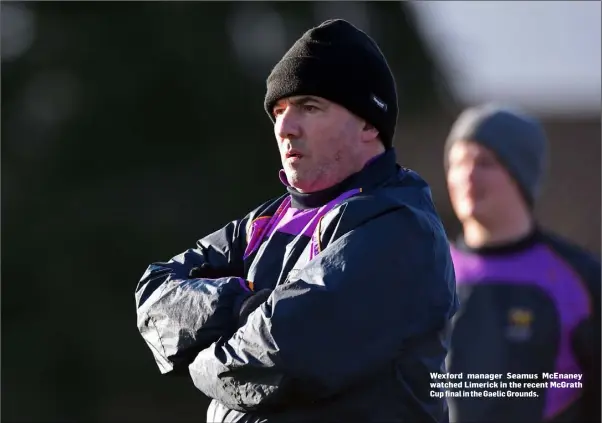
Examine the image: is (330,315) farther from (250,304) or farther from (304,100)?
(304,100)

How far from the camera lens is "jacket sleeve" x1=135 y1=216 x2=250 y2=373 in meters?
2.47

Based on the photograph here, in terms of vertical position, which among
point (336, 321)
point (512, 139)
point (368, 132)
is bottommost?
point (512, 139)

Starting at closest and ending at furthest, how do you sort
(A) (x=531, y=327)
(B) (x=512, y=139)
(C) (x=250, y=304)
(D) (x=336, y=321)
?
(D) (x=336, y=321) < (C) (x=250, y=304) < (A) (x=531, y=327) < (B) (x=512, y=139)

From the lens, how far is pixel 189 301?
2.52 meters

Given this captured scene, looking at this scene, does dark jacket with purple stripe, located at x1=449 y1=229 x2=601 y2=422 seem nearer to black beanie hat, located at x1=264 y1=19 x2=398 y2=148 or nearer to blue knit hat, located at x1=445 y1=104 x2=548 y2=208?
blue knit hat, located at x1=445 y1=104 x2=548 y2=208

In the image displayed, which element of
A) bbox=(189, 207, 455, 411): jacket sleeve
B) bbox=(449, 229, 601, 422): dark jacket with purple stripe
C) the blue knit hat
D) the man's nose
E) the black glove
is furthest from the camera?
the blue knit hat

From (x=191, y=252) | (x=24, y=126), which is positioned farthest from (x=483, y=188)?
(x=24, y=126)

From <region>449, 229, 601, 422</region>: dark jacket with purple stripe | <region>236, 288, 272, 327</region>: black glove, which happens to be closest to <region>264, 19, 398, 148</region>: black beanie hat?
<region>236, 288, 272, 327</region>: black glove

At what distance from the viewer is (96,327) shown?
9.74 m

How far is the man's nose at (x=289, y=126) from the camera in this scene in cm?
259

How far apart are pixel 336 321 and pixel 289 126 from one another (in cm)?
56

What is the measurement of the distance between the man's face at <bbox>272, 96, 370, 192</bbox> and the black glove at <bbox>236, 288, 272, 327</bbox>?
321 mm

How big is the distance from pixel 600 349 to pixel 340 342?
2.33 metres

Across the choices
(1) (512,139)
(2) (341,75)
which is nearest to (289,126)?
(2) (341,75)
